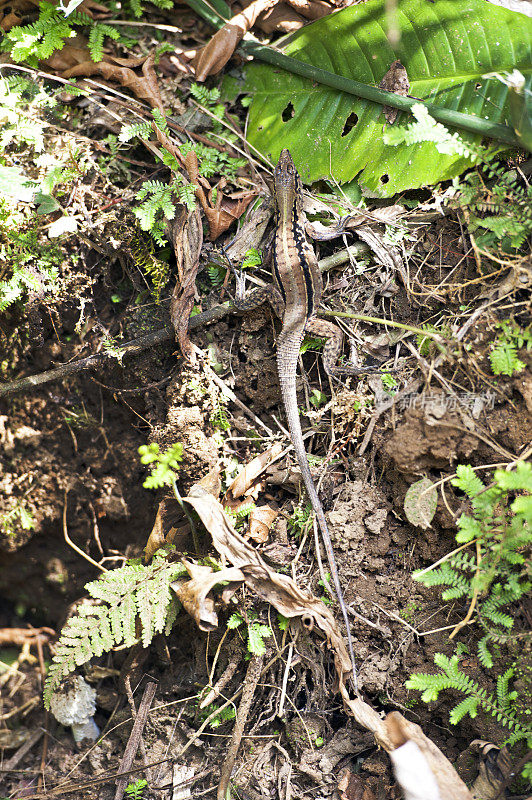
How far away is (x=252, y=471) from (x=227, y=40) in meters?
2.99

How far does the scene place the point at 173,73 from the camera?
396 cm

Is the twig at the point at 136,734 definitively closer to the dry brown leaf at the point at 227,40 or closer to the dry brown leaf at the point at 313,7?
the dry brown leaf at the point at 227,40

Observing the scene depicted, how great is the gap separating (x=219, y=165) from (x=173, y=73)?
817 millimetres

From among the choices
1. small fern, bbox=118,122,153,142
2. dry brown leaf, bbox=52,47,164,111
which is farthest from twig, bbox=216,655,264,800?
dry brown leaf, bbox=52,47,164,111

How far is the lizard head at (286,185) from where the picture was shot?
3641 millimetres

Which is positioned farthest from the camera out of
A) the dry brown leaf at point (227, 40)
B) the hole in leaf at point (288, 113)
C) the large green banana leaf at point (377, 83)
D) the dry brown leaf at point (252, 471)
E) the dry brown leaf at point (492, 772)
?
the hole in leaf at point (288, 113)

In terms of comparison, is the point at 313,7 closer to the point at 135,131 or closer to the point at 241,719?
the point at 135,131

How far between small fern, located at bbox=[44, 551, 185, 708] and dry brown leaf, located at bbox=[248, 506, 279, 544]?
0.49 meters

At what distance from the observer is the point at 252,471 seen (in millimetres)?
3512

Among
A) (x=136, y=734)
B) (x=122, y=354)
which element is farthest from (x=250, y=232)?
(x=136, y=734)

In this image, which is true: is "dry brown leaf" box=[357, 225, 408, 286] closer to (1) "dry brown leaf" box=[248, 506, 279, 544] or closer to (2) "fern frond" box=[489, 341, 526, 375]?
(2) "fern frond" box=[489, 341, 526, 375]

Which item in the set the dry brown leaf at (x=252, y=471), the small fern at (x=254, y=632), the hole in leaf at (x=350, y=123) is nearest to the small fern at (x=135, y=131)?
the hole in leaf at (x=350, y=123)

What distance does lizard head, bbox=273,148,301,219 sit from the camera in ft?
11.9

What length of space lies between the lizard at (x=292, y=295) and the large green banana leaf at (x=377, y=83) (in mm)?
276
